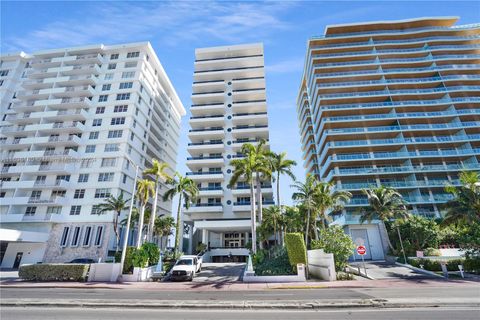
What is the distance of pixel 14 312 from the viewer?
11273 millimetres

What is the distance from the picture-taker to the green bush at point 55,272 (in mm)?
24266

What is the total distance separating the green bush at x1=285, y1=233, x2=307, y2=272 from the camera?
23750mm

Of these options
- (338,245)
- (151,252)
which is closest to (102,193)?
(151,252)

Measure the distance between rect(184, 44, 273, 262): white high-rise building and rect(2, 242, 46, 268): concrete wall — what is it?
81.9 ft

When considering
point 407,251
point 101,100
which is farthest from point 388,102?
point 101,100

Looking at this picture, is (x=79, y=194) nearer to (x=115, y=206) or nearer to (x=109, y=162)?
(x=109, y=162)

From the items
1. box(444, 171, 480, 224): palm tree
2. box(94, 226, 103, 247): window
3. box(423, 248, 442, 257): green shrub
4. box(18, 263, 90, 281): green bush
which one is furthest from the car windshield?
box(423, 248, 442, 257): green shrub

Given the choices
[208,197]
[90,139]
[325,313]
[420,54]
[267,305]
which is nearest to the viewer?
[325,313]

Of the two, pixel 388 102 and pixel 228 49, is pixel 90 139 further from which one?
pixel 388 102

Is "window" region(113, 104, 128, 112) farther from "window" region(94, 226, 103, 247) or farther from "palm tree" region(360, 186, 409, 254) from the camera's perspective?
"palm tree" region(360, 186, 409, 254)

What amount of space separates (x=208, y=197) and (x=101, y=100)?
31399mm

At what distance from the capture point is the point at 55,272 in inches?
964

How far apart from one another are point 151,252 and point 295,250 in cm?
1555

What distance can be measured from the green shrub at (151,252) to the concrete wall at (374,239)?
32.0m
